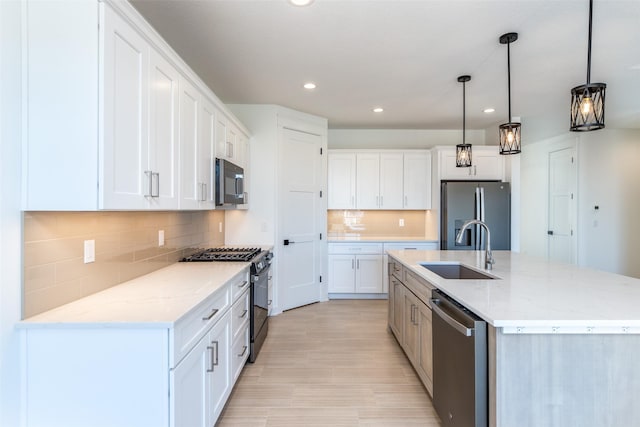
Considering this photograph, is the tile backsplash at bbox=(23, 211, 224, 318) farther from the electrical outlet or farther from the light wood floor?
the light wood floor

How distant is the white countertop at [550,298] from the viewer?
1.33 meters

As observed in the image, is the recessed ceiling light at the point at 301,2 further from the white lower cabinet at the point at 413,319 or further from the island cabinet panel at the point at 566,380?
the island cabinet panel at the point at 566,380

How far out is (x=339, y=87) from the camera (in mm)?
3523

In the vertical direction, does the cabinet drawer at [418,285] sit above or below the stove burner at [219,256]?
below

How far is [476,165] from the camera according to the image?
15.7 ft

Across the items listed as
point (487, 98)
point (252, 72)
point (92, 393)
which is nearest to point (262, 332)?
point (92, 393)

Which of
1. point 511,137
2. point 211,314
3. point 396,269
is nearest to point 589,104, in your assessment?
point 511,137

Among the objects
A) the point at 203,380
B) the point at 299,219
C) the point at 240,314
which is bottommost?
the point at 203,380

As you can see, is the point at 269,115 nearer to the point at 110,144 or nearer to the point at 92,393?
the point at 110,144

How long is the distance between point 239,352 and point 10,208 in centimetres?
167

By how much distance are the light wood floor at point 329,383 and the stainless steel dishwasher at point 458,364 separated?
0.39 m

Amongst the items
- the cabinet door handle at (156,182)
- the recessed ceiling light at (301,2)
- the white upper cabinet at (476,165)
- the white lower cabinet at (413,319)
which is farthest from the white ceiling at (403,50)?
the white lower cabinet at (413,319)

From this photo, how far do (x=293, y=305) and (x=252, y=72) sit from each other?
286 centimetres

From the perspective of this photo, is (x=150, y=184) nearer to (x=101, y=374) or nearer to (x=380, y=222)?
(x=101, y=374)
